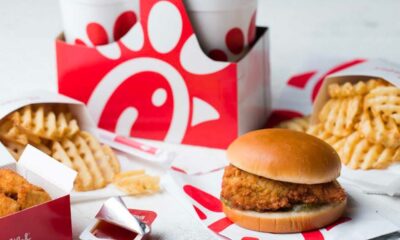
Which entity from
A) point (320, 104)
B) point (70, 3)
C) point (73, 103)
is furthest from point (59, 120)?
point (320, 104)

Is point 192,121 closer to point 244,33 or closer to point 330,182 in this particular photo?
point 244,33

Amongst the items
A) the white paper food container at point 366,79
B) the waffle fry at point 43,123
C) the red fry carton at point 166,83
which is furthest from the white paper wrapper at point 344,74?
the waffle fry at point 43,123

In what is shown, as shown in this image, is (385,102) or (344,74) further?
(344,74)

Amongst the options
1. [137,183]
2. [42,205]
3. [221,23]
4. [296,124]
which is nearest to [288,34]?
[296,124]

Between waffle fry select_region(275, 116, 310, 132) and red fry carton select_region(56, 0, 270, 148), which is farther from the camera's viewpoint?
waffle fry select_region(275, 116, 310, 132)

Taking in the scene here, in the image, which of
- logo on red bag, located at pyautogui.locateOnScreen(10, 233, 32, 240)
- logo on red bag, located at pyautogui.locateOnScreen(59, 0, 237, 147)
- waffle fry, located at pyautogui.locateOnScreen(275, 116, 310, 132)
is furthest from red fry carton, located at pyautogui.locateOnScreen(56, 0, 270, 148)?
logo on red bag, located at pyautogui.locateOnScreen(10, 233, 32, 240)

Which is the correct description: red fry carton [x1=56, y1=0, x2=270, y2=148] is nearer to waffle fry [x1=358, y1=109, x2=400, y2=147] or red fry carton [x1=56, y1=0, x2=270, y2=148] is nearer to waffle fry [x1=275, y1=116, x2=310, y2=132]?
waffle fry [x1=275, y1=116, x2=310, y2=132]

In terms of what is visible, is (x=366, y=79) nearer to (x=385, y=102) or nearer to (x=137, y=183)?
(x=385, y=102)
